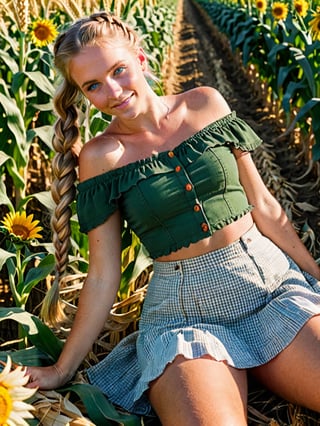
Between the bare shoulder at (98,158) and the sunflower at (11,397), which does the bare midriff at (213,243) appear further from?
the sunflower at (11,397)

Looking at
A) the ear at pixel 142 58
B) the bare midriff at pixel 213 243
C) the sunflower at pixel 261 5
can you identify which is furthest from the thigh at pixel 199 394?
the sunflower at pixel 261 5

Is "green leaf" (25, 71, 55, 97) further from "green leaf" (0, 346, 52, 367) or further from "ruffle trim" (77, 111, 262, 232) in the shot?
"green leaf" (0, 346, 52, 367)

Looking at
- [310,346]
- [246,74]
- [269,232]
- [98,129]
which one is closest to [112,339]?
[269,232]

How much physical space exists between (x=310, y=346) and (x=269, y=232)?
18.6 inches

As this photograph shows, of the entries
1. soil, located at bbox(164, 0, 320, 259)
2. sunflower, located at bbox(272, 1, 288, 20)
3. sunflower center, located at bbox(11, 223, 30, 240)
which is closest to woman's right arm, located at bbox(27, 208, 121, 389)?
sunflower center, located at bbox(11, 223, 30, 240)

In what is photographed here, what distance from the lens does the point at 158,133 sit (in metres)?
1.99

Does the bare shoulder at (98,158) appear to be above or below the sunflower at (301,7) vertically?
above

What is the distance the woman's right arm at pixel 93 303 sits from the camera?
1793 millimetres

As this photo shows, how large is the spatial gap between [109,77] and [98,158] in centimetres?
23

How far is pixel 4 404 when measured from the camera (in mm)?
1132

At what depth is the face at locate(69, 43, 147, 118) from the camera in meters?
1.82

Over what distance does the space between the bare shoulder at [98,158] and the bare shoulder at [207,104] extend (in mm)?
284

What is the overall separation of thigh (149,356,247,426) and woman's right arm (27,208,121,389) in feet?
0.75

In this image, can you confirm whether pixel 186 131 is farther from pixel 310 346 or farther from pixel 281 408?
pixel 281 408
